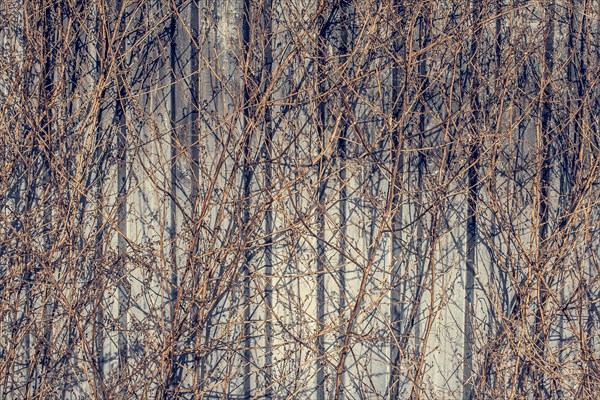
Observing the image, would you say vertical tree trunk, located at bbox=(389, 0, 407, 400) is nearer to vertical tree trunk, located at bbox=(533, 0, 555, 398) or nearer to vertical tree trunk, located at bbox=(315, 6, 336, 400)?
vertical tree trunk, located at bbox=(315, 6, 336, 400)

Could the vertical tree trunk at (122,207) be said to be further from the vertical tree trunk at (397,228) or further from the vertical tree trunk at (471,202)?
the vertical tree trunk at (471,202)

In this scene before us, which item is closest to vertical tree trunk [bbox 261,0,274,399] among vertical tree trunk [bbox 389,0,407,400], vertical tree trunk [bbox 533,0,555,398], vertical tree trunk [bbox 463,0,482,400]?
vertical tree trunk [bbox 389,0,407,400]

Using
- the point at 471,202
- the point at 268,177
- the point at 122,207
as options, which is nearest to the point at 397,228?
the point at 471,202

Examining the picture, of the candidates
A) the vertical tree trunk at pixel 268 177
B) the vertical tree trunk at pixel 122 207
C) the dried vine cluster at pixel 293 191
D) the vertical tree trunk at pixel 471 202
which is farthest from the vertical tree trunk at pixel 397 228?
the vertical tree trunk at pixel 122 207

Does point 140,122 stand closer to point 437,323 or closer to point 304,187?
point 304,187

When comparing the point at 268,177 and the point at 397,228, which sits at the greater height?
the point at 268,177

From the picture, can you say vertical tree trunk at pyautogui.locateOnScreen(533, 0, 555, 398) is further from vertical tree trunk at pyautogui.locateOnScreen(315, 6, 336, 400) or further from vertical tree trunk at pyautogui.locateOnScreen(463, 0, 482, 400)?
vertical tree trunk at pyautogui.locateOnScreen(315, 6, 336, 400)

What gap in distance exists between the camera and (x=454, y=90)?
270 cm

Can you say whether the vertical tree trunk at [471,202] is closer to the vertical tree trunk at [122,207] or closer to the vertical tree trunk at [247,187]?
the vertical tree trunk at [247,187]

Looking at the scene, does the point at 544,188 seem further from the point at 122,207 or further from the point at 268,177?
the point at 122,207

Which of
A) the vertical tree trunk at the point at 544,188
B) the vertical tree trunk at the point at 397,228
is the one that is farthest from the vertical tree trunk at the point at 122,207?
the vertical tree trunk at the point at 544,188

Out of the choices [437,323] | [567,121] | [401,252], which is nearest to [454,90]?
[567,121]

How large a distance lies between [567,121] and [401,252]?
95 centimetres

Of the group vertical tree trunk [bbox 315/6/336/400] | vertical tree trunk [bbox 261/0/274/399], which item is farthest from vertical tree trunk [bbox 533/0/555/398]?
vertical tree trunk [bbox 261/0/274/399]
